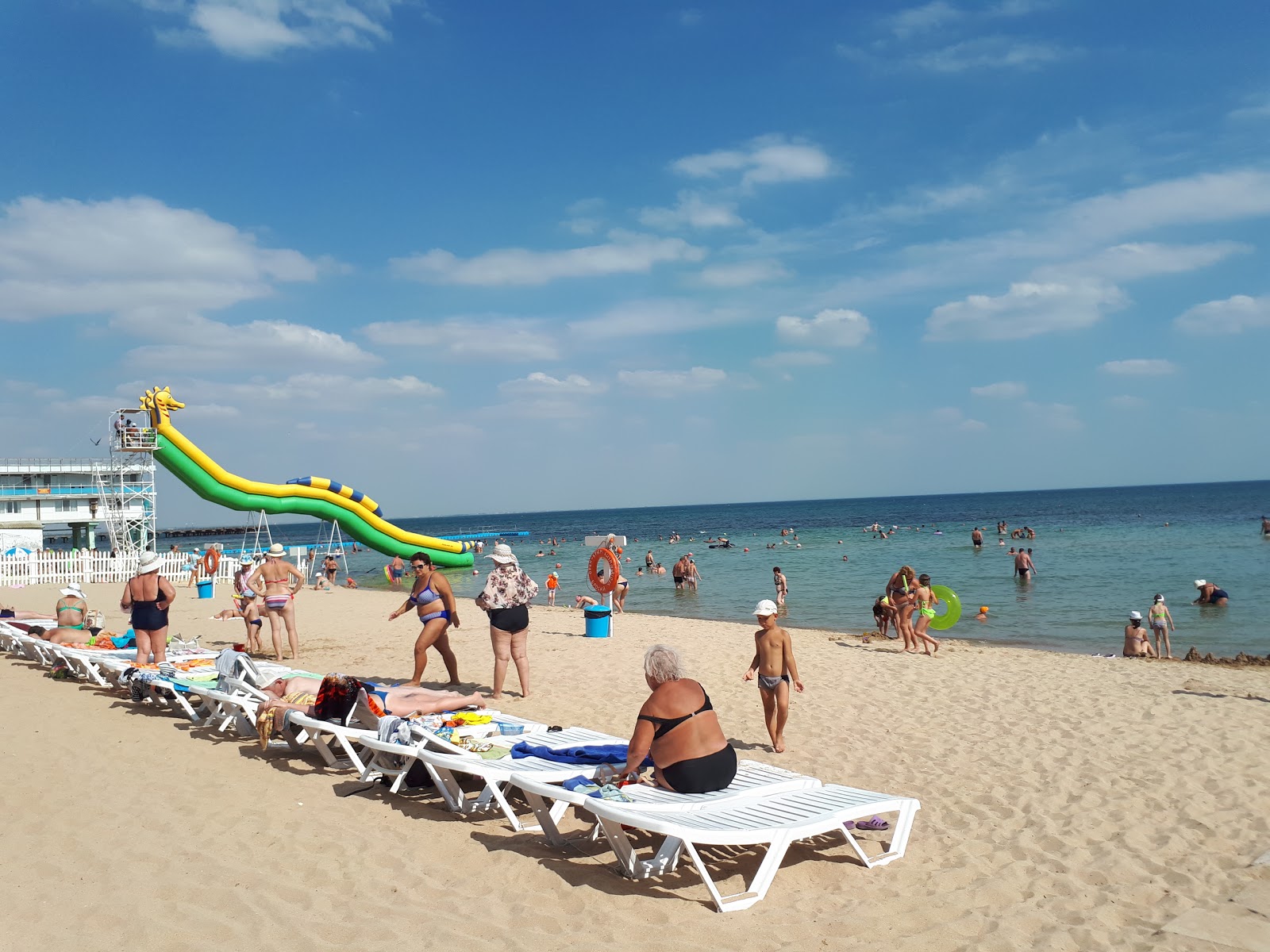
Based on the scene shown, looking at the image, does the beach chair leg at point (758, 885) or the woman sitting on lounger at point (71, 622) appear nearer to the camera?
the beach chair leg at point (758, 885)

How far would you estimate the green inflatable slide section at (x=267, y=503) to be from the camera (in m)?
21.8

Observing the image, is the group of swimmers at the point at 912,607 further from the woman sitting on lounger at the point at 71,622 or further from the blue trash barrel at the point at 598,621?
the woman sitting on lounger at the point at 71,622

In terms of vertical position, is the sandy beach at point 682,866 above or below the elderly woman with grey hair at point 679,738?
below

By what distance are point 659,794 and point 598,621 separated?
9392 millimetres

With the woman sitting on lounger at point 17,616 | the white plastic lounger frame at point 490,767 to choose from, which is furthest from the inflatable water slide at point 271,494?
the white plastic lounger frame at point 490,767

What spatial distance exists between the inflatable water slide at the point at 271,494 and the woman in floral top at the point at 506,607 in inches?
671

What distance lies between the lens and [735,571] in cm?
3047

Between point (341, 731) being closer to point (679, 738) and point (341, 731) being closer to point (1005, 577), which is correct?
point (679, 738)

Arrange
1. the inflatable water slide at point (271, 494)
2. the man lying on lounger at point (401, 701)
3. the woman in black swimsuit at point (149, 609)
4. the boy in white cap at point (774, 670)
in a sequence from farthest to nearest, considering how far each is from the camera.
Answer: the inflatable water slide at point (271, 494), the woman in black swimsuit at point (149, 609), the boy in white cap at point (774, 670), the man lying on lounger at point (401, 701)

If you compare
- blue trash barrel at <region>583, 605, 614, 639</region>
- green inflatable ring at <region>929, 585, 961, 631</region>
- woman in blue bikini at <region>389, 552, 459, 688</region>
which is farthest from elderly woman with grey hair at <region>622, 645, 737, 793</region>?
green inflatable ring at <region>929, 585, 961, 631</region>

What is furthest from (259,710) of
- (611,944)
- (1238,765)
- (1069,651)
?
(1069,651)

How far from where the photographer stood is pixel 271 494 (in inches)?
936

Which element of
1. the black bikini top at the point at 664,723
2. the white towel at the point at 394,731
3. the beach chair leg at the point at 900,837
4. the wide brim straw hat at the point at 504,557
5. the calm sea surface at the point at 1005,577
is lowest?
the calm sea surface at the point at 1005,577

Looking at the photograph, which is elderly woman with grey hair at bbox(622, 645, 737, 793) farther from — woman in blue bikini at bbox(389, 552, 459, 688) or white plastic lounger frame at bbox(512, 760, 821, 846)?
woman in blue bikini at bbox(389, 552, 459, 688)
